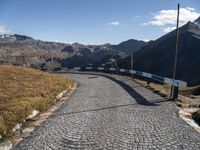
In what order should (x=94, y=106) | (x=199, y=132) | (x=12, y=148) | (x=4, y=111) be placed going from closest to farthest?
(x=12, y=148)
(x=199, y=132)
(x=4, y=111)
(x=94, y=106)

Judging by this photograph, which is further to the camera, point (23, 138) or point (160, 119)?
point (160, 119)

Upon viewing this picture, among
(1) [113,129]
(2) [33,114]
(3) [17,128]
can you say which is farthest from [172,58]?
(3) [17,128]

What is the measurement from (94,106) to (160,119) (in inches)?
204

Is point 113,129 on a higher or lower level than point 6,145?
higher

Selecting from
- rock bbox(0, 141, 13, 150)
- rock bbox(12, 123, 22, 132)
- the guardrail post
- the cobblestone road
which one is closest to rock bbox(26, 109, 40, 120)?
the cobblestone road

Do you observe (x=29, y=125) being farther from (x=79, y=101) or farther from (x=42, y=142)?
(x=79, y=101)

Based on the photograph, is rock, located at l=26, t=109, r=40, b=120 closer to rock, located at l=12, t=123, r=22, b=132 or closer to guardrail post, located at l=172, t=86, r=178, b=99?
rock, located at l=12, t=123, r=22, b=132

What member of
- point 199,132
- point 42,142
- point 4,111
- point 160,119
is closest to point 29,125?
point 4,111

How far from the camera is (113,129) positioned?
41.5 feet

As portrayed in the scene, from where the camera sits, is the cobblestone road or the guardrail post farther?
the guardrail post

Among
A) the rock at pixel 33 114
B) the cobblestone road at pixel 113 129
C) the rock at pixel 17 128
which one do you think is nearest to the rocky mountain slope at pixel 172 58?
the cobblestone road at pixel 113 129

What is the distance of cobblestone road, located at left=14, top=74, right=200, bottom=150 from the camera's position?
10.6 m

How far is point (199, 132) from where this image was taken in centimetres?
1255

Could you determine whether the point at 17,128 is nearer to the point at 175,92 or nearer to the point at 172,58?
the point at 175,92
